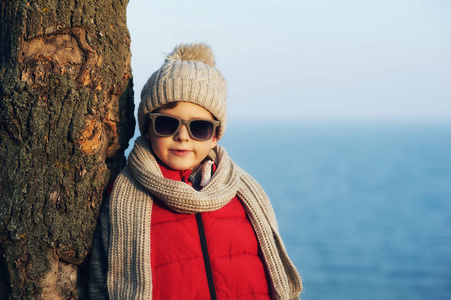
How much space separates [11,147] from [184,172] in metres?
0.89

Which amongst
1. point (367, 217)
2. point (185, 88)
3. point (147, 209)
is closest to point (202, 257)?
point (147, 209)

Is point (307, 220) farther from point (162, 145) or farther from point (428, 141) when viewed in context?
point (428, 141)

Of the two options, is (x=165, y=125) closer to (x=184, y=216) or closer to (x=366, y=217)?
(x=184, y=216)

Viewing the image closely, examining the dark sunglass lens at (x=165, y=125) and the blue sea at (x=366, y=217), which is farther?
the blue sea at (x=366, y=217)

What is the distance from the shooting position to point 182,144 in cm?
270

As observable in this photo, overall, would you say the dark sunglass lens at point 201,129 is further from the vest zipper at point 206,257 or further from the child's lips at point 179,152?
the vest zipper at point 206,257

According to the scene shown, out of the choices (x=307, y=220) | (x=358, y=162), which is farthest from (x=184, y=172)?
(x=358, y=162)

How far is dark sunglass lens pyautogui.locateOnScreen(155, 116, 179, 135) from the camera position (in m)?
2.67

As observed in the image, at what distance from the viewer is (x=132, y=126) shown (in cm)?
304

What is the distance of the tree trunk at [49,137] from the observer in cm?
245

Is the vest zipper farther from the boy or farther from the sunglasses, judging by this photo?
the sunglasses

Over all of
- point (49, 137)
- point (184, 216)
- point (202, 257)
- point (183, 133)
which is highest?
point (183, 133)

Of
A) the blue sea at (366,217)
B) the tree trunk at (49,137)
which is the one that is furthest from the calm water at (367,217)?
the tree trunk at (49,137)

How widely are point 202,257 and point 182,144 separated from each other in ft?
1.96
